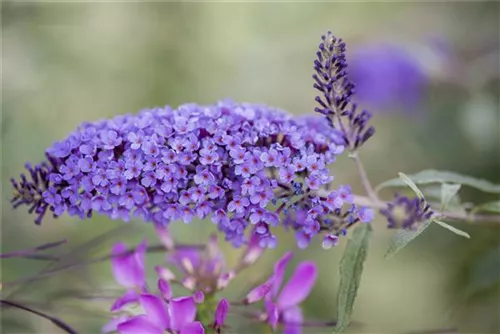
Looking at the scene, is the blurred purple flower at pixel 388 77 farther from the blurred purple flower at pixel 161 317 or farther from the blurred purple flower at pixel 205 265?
the blurred purple flower at pixel 161 317

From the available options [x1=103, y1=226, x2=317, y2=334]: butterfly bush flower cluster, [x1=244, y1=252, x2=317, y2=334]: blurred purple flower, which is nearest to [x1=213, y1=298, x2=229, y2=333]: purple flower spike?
[x1=103, y1=226, x2=317, y2=334]: butterfly bush flower cluster

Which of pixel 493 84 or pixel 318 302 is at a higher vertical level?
pixel 493 84

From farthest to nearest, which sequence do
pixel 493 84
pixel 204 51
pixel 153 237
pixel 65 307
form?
pixel 204 51, pixel 493 84, pixel 153 237, pixel 65 307

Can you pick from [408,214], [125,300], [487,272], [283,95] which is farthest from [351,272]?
[283,95]

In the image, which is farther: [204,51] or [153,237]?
[204,51]

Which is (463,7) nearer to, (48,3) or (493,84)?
(493,84)

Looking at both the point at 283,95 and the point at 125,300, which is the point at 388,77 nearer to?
the point at 283,95

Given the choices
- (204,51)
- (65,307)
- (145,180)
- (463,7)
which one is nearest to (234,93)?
(204,51)

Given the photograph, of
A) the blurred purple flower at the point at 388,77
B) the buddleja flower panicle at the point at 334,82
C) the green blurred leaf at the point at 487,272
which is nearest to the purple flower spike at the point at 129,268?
the buddleja flower panicle at the point at 334,82
